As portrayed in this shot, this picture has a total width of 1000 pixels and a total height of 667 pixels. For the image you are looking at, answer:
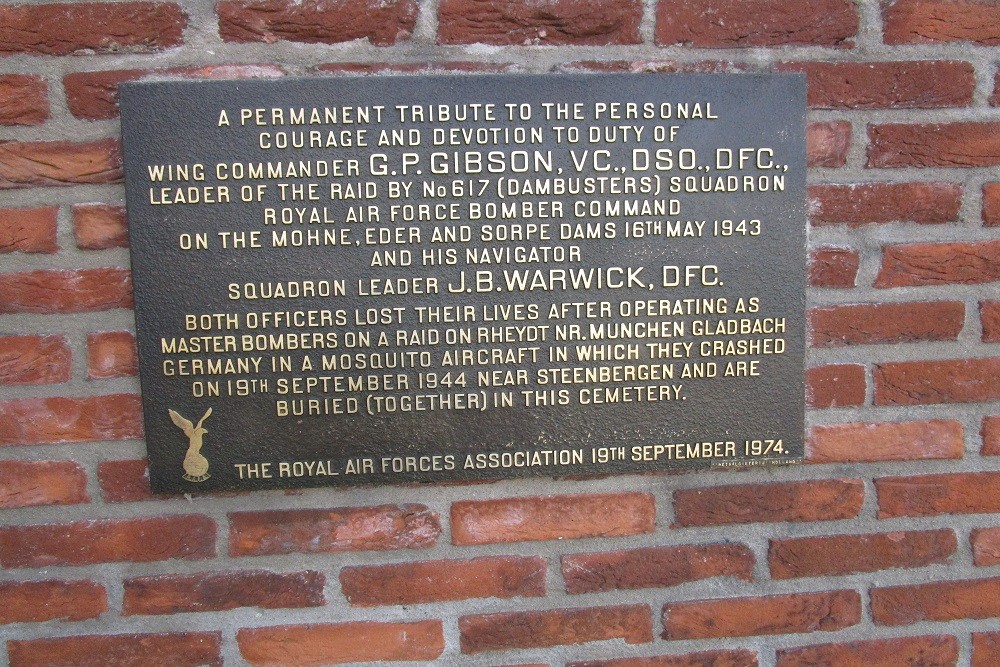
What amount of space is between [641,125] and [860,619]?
3.43ft

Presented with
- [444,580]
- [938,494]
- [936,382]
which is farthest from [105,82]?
[938,494]

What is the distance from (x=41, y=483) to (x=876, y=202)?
163 centimetres

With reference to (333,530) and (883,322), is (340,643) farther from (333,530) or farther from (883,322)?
(883,322)

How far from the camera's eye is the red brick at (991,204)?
1.25m

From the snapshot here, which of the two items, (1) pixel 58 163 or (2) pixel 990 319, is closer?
(1) pixel 58 163

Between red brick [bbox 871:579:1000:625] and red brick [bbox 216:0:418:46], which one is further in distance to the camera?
red brick [bbox 871:579:1000:625]

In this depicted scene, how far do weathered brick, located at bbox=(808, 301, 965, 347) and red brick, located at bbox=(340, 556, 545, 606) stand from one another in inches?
27.8

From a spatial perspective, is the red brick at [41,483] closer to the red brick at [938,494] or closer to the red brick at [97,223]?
the red brick at [97,223]

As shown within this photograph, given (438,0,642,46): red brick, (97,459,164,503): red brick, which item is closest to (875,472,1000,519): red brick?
(438,0,642,46): red brick

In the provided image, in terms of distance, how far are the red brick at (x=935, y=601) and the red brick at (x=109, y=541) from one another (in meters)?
1.30

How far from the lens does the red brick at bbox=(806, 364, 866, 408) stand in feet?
4.15

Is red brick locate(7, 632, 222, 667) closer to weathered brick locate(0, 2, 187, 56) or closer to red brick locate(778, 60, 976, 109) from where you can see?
weathered brick locate(0, 2, 187, 56)

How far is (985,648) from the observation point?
1.31 meters

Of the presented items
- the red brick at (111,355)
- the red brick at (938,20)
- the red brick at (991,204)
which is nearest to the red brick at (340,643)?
the red brick at (111,355)
